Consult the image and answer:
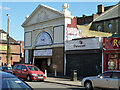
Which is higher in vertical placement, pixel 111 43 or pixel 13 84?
Answer: pixel 111 43

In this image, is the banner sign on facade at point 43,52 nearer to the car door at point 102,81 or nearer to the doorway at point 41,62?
the doorway at point 41,62

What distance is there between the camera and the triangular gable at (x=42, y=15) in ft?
93.6

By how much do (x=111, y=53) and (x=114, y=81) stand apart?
881 centimetres

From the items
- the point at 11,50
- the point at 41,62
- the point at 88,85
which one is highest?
the point at 11,50

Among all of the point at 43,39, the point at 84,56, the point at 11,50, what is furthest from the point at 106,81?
the point at 11,50

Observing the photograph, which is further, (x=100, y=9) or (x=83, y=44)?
(x=100, y=9)

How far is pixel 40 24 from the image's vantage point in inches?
1238

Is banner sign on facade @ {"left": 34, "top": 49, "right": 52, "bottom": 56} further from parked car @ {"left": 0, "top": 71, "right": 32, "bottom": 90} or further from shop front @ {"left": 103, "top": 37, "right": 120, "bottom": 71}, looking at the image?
parked car @ {"left": 0, "top": 71, "right": 32, "bottom": 90}

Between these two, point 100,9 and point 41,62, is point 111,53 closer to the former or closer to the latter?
point 41,62

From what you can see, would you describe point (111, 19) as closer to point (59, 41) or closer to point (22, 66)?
point (59, 41)

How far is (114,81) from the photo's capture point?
1282cm

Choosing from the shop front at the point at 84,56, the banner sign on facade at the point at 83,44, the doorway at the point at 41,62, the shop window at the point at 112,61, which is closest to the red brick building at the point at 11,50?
the doorway at the point at 41,62

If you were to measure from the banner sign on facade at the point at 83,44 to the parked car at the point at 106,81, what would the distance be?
8.54 m

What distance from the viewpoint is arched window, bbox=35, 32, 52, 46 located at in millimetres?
29909
